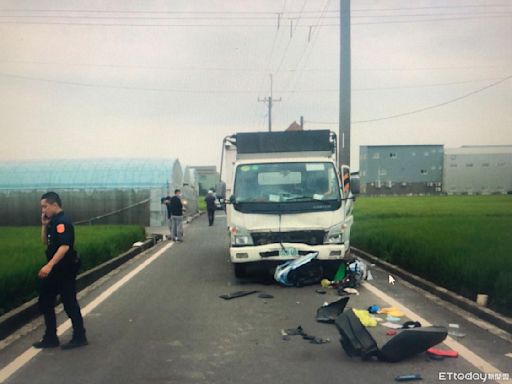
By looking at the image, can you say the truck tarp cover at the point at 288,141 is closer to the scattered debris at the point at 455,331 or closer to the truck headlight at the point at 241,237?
the truck headlight at the point at 241,237

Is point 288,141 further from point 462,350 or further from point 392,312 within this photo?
point 462,350

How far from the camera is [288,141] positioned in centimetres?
1199

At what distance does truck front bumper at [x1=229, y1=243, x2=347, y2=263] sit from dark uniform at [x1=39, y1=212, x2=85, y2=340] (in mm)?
4373

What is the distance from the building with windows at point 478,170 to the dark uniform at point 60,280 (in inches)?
1992

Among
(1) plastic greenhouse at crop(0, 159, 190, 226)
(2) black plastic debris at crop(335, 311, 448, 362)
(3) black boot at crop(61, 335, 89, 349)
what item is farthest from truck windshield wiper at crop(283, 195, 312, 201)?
(1) plastic greenhouse at crop(0, 159, 190, 226)

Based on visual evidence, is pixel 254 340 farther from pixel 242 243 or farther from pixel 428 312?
pixel 242 243

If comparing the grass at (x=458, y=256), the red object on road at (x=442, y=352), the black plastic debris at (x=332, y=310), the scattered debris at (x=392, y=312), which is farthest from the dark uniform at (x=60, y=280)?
the grass at (x=458, y=256)

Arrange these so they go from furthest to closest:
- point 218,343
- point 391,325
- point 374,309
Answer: point 374,309, point 391,325, point 218,343

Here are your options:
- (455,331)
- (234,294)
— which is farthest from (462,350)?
(234,294)

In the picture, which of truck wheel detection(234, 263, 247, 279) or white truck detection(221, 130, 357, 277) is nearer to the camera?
white truck detection(221, 130, 357, 277)

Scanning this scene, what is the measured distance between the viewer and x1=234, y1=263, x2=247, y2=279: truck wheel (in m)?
10.9

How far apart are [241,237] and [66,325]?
393 cm

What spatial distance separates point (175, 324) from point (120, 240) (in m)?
9.14

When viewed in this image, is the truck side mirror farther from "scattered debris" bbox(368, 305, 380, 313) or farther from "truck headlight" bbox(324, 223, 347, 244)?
"scattered debris" bbox(368, 305, 380, 313)
